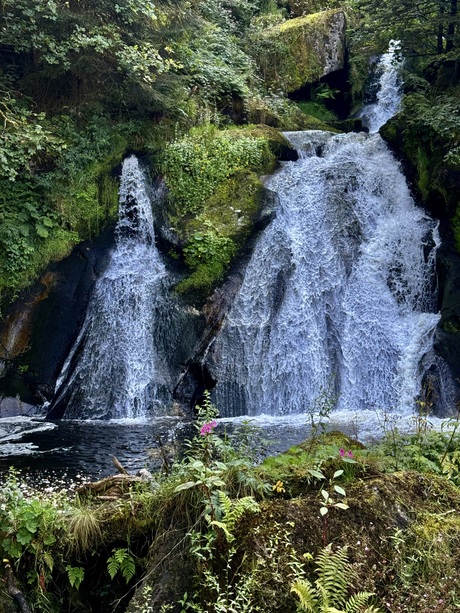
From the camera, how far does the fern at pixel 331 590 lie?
2518 mm

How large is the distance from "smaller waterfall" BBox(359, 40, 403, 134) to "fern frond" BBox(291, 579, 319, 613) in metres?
16.9

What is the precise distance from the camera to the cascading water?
11.0 m

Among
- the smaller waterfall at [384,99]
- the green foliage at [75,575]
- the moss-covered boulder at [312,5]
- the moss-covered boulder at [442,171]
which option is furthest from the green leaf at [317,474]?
the moss-covered boulder at [312,5]

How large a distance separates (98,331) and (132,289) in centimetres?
122

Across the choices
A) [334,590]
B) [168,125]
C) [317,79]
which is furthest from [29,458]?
[317,79]

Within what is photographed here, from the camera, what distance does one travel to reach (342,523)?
2969 mm

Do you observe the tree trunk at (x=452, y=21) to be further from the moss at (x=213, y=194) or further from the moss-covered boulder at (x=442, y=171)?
the moss at (x=213, y=194)

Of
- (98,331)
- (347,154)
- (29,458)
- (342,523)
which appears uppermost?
(347,154)

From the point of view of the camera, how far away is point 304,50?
18.2 metres

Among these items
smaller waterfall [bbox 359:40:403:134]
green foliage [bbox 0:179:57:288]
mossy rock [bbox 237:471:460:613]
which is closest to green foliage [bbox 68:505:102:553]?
mossy rock [bbox 237:471:460:613]

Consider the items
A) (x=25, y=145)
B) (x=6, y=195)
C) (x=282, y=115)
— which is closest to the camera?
(x=25, y=145)

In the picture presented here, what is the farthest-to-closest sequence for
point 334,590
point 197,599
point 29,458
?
point 29,458 < point 197,599 < point 334,590

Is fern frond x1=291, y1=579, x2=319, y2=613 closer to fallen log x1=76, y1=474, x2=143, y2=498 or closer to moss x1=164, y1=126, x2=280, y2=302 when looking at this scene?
fallen log x1=76, y1=474, x2=143, y2=498

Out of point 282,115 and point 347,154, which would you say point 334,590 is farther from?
point 282,115
